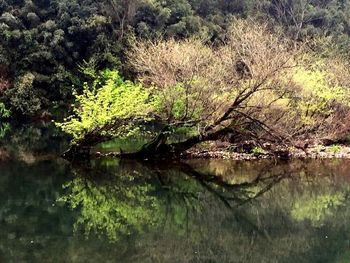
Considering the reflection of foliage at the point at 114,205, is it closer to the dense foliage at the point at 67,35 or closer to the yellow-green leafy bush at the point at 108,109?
the yellow-green leafy bush at the point at 108,109

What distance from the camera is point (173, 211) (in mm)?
14641

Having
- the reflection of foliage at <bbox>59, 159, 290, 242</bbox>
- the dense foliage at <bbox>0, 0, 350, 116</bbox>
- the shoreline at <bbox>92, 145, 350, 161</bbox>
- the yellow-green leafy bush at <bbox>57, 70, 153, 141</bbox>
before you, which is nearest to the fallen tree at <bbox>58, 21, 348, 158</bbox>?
the yellow-green leafy bush at <bbox>57, 70, 153, 141</bbox>

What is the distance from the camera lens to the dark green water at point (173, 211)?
11281mm

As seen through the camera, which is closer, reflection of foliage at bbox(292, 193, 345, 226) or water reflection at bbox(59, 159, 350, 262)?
water reflection at bbox(59, 159, 350, 262)

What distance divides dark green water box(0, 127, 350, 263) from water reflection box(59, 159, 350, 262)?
0.03m

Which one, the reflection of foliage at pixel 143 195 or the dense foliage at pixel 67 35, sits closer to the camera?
the reflection of foliage at pixel 143 195

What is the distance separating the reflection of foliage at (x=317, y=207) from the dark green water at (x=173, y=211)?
3 cm

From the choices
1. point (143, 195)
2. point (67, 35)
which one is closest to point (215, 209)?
point (143, 195)

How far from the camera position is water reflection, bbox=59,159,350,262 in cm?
1155

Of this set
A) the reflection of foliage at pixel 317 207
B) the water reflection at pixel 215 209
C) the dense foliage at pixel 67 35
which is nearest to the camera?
the water reflection at pixel 215 209

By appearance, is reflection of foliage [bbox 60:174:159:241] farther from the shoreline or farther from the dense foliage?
the dense foliage

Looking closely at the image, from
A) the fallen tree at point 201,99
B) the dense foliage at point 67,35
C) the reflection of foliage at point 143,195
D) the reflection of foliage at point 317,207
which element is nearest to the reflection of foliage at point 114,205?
the reflection of foliage at point 143,195

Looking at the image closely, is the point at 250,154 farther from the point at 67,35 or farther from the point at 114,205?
the point at 67,35

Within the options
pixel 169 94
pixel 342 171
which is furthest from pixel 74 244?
pixel 342 171
